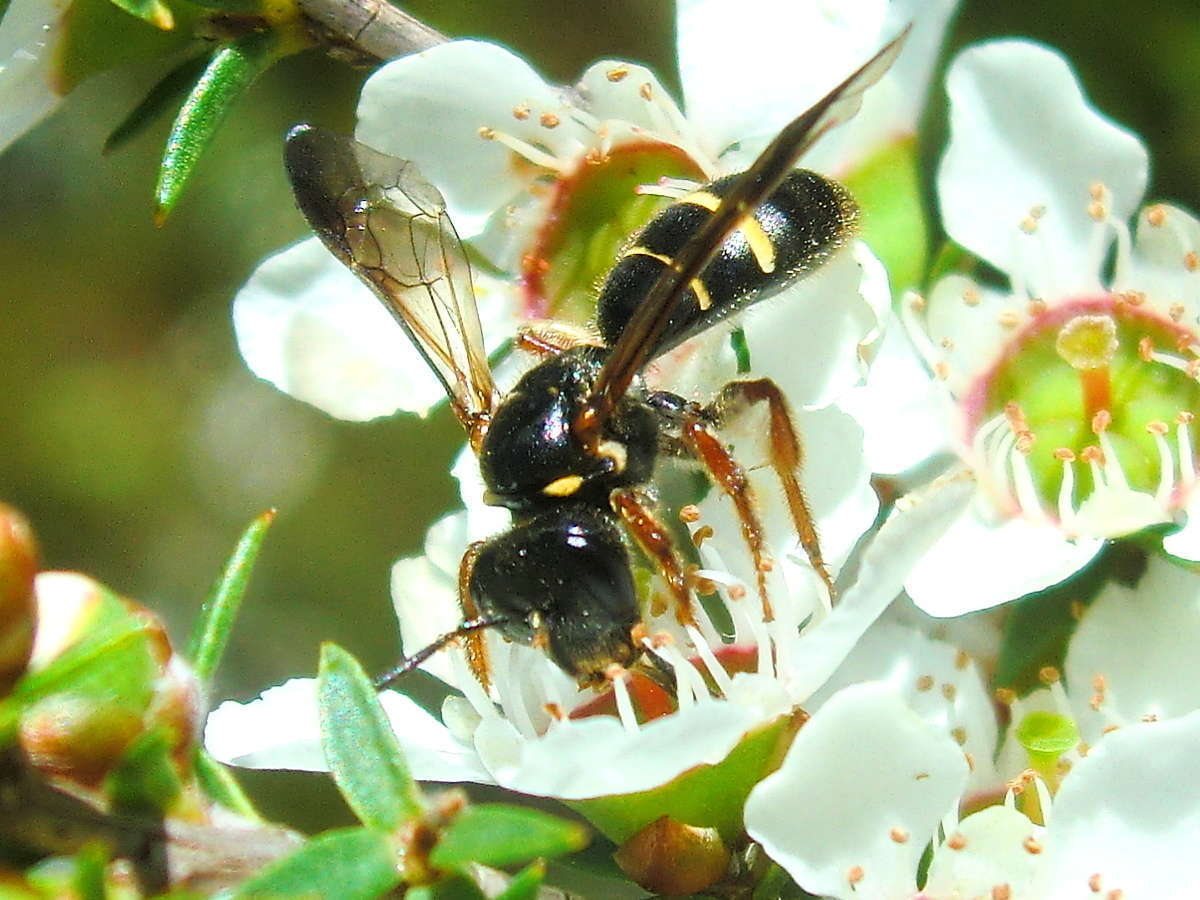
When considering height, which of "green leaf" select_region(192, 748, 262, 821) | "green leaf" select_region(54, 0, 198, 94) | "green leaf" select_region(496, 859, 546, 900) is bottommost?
"green leaf" select_region(192, 748, 262, 821)

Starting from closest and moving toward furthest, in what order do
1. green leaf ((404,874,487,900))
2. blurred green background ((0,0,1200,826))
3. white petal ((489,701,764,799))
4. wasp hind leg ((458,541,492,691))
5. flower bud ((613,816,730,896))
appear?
green leaf ((404,874,487,900)), white petal ((489,701,764,799)), flower bud ((613,816,730,896)), wasp hind leg ((458,541,492,691)), blurred green background ((0,0,1200,826))

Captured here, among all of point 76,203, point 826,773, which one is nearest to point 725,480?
point 826,773

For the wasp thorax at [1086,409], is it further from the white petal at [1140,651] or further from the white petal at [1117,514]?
the white petal at [1140,651]

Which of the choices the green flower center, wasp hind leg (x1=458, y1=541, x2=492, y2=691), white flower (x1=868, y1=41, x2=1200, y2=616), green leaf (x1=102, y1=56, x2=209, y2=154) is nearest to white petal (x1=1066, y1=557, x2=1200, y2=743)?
white flower (x1=868, y1=41, x2=1200, y2=616)

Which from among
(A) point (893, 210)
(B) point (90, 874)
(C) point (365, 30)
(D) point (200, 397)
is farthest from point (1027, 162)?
(D) point (200, 397)

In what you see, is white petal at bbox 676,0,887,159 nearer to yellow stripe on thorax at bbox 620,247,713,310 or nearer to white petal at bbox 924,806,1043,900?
yellow stripe on thorax at bbox 620,247,713,310

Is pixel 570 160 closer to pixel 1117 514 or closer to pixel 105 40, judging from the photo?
pixel 105 40
